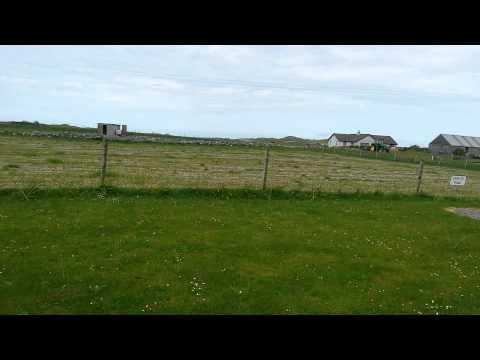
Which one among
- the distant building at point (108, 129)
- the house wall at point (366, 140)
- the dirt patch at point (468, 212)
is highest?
the house wall at point (366, 140)

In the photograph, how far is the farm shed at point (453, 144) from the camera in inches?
2999

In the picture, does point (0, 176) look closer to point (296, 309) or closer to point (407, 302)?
point (296, 309)

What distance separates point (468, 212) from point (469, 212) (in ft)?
0.12

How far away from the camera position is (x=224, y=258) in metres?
6.04

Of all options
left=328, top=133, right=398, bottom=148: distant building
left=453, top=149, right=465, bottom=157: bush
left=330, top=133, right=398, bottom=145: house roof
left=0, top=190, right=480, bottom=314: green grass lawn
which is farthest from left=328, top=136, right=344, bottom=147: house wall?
left=0, top=190, right=480, bottom=314: green grass lawn

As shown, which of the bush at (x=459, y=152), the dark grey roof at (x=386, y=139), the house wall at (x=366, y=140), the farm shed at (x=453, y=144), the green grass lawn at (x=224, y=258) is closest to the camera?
the green grass lawn at (x=224, y=258)

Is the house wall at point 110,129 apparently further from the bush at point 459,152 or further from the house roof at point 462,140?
the house roof at point 462,140

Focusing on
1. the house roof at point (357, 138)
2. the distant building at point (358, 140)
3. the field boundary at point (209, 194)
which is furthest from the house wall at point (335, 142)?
the field boundary at point (209, 194)

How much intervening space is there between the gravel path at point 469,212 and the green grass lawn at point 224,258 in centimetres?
80

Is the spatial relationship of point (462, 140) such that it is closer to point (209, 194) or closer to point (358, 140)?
point (358, 140)

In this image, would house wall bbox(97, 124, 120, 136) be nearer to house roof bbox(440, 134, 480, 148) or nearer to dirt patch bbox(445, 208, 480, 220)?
dirt patch bbox(445, 208, 480, 220)

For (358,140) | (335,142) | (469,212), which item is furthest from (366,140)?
(469,212)
